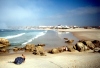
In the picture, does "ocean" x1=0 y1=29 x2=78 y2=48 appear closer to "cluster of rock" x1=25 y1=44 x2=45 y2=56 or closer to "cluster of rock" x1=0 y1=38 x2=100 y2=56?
"cluster of rock" x1=0 y1=38 x2=100 y2=56

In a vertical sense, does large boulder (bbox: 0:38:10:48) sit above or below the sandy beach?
above

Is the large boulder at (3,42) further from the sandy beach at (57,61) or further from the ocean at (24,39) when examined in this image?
the sandy beach at (57,61)

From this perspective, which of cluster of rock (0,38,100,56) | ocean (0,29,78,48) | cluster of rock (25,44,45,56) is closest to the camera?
cluster of rock (25,44,45,56)

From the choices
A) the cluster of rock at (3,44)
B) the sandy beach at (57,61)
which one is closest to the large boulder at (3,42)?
the cluster of rock at (3,44)

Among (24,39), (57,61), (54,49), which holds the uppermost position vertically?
(24,39)

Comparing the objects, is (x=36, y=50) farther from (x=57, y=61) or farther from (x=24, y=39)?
(x=24, y=39)

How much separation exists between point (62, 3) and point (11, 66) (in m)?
2.79

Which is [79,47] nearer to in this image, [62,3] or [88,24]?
[88,24]

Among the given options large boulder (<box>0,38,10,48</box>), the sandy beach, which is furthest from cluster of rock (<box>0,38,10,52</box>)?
the sandy beach

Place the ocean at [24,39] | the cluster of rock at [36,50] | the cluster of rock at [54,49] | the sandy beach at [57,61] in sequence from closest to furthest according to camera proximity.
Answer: the sandy beach at [57,61]
the cluster of rock at [36,50]
the cluster of rock at [54,49]
the ocean at [24,39]

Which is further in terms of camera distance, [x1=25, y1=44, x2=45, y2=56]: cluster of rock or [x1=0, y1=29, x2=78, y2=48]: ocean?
[x1=0, y1=29, x2=78, y2=48]: ocean

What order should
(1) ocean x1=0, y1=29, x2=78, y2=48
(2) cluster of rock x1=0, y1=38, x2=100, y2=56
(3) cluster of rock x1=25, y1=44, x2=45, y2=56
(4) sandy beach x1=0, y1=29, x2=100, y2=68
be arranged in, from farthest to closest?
(1) ocean x1=0, y1=29, x2=78, y2=48 < (2) cluster of rock x1=0, y1=38, x2=100, y2=56 < (3) cluster of rock x1=25, y1=44, x2=45, y2=56 < (4) sandy beach x1=0, y1=29, x2=100, y2=68

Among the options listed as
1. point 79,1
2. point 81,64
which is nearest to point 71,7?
point 79,1

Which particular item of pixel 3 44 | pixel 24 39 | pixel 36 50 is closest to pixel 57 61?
pixel 36 50
